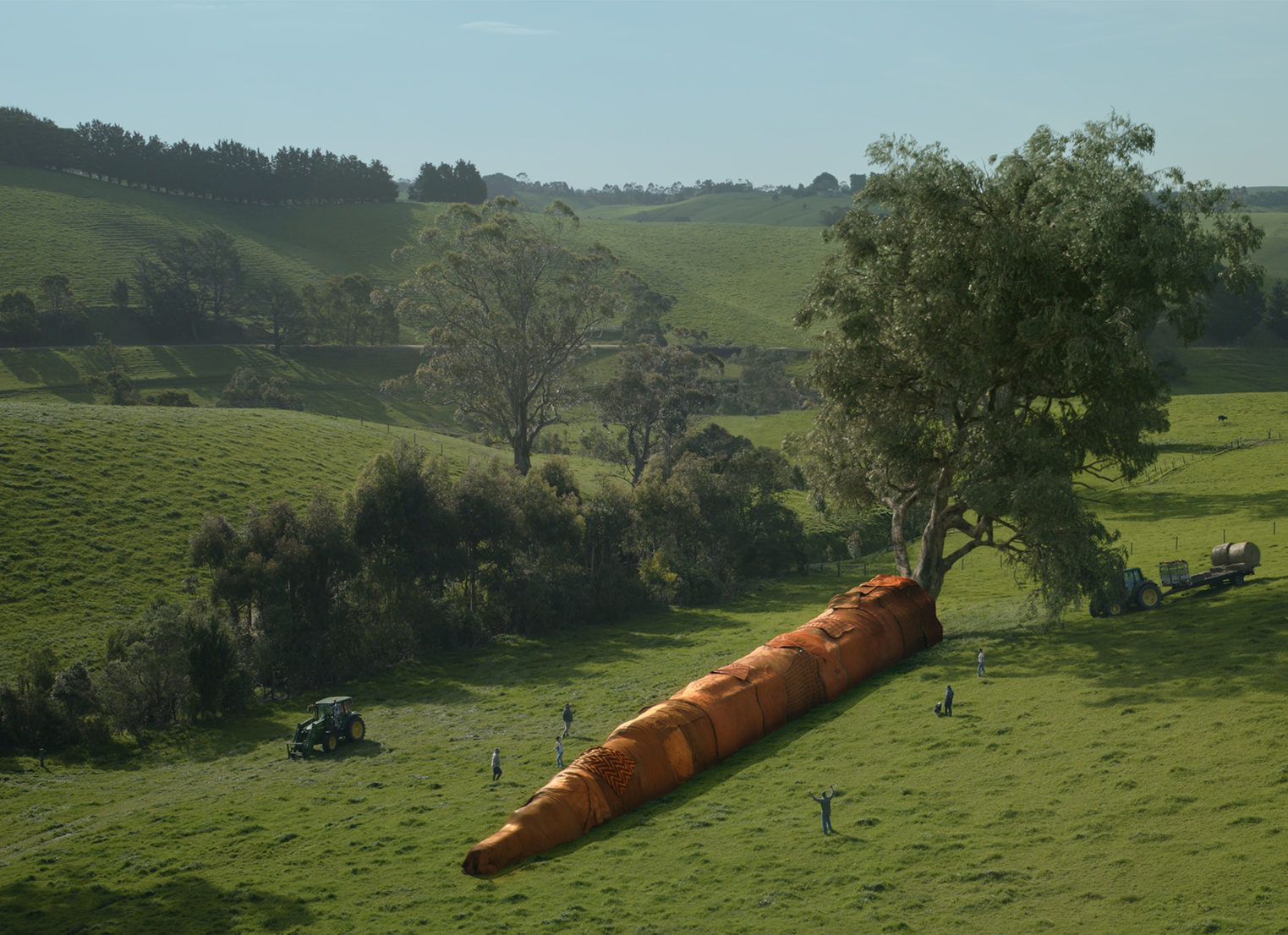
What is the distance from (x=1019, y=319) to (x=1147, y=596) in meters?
12.4

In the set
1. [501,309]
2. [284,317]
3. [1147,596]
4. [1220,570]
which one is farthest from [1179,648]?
[284,317]

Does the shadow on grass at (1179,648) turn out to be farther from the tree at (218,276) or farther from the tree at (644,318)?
the tree at (218,276)

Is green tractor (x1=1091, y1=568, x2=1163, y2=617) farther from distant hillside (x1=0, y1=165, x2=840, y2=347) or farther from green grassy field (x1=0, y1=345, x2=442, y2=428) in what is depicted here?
distant hillside (x1=0, y1=165, x2=840, y2=347)

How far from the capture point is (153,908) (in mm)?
24172

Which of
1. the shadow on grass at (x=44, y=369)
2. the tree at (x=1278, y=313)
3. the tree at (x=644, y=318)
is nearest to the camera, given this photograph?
the shadow on grass at (x=44, y=369)

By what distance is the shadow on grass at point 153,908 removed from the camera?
22.9 metres

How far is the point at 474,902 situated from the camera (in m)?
22.5

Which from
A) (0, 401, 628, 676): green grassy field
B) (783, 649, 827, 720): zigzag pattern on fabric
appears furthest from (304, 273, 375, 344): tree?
(783, 649, 827, 720): zigzag pattern on fabric

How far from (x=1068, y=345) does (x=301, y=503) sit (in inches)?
1872

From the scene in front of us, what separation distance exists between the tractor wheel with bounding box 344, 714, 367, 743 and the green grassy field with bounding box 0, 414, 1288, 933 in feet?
1.76

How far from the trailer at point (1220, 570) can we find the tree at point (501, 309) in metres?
49.2

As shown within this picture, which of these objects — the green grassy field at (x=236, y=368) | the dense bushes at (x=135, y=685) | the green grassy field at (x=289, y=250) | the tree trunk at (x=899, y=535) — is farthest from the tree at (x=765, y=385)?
the dense bushes at (x=135, y=685)

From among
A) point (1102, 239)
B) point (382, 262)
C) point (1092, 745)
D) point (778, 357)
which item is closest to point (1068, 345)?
point (1102, 239)

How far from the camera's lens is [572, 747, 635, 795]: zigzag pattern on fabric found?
2734cm
